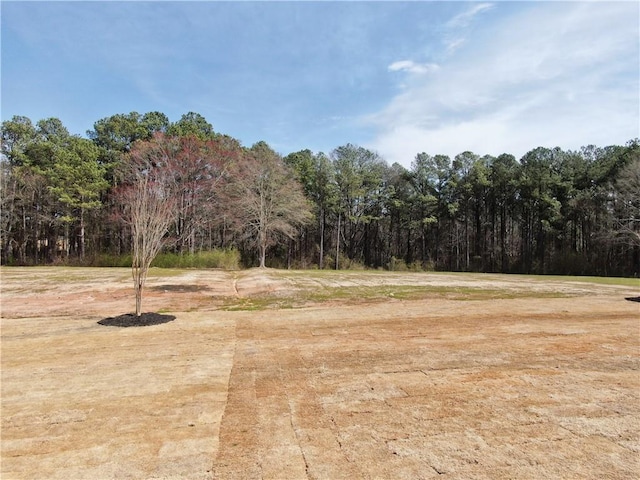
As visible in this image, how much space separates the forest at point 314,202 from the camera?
3102 cm

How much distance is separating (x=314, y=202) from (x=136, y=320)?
32.7m

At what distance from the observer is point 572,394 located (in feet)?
12.6

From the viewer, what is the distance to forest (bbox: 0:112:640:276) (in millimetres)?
31016

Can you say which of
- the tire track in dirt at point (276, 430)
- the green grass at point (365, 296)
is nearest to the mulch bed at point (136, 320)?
the green grass at point (365, 296)

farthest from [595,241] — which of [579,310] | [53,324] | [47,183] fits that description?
[47,183]

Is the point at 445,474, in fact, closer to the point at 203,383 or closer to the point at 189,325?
the point at 203,383

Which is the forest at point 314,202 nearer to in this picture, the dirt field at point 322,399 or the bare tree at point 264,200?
the bare tree at point 264,200

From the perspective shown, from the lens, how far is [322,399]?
3.78 m

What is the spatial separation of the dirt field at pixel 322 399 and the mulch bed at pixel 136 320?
1.02ft

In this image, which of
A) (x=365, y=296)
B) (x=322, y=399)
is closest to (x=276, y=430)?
(x=322, y=399)

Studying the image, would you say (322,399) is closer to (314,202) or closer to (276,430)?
(276,430)

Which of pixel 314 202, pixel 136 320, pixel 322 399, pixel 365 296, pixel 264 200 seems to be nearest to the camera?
pixel 322 399

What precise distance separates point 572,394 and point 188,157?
3101 cm

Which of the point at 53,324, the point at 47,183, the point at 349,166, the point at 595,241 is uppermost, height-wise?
the point at 349,166
